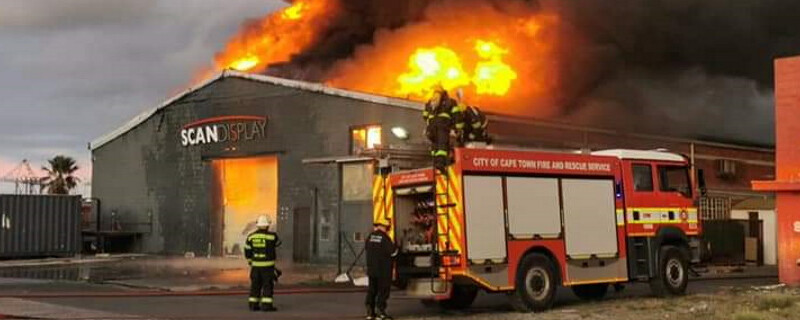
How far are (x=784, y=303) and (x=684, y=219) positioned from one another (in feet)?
10.0

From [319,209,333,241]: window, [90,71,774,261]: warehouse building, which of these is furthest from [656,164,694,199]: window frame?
[319,209,333,241]: window

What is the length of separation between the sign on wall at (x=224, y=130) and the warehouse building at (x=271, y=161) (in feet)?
0.13

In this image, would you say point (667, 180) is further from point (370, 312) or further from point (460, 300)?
→ point (370, 312)

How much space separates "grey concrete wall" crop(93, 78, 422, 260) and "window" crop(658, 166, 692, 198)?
991cm

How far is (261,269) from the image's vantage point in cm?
1427

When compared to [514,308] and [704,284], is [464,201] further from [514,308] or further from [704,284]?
[704,284]

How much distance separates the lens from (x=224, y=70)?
106 ft

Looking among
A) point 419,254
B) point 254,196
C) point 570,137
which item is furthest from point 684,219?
point 254,196

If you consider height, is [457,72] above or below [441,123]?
above

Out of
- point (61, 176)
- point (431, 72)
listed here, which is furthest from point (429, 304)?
point (61, 176)

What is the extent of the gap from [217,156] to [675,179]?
1966cm

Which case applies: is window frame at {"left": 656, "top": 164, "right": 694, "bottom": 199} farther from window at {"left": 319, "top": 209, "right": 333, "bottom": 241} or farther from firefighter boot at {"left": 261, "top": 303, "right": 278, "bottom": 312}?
window at {"left": 319, "top": 209, "right": 333, "bottom": 241}

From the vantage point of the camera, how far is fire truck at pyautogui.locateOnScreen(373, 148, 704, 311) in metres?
13.4

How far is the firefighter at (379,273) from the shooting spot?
1287cm
